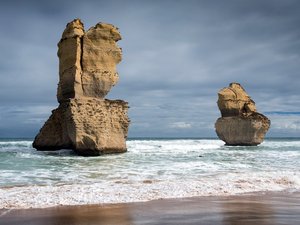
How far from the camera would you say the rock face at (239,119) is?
45.2m

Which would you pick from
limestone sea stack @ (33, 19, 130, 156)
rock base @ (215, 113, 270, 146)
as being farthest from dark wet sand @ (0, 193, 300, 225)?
rock base @ (215, 113, 270, 146)

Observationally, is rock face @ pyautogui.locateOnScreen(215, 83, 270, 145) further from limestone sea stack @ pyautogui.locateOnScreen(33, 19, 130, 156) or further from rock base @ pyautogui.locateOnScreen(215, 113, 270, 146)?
limestone sea stack @ pyautogui.locateOnScreen(33, 19, 130, 156)

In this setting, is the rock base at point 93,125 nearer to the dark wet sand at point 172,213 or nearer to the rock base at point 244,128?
the dark wet sand at point 172,213

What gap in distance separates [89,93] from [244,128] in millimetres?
23730

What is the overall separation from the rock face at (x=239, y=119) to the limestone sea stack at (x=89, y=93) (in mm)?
20631

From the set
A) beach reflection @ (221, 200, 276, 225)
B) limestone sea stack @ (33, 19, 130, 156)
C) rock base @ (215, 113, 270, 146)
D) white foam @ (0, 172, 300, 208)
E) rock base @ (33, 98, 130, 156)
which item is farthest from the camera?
rock base @ (215, 113, 270, 146)

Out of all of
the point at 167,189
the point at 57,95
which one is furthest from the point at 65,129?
the point at 167,189

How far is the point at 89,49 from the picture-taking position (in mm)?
27625

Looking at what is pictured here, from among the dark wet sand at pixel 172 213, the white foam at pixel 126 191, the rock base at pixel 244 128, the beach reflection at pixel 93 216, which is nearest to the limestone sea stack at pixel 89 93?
the white foam at pixel 126 191

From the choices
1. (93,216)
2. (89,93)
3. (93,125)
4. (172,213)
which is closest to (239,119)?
(89,93)

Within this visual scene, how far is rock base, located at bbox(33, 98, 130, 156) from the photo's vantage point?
24656 mm

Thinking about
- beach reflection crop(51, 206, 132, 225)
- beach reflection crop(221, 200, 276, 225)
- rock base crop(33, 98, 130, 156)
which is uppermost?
rock base crop(33, 98, 130, 156)

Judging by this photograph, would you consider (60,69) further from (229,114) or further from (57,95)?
(229,114)

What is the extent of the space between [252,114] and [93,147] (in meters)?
26.1
